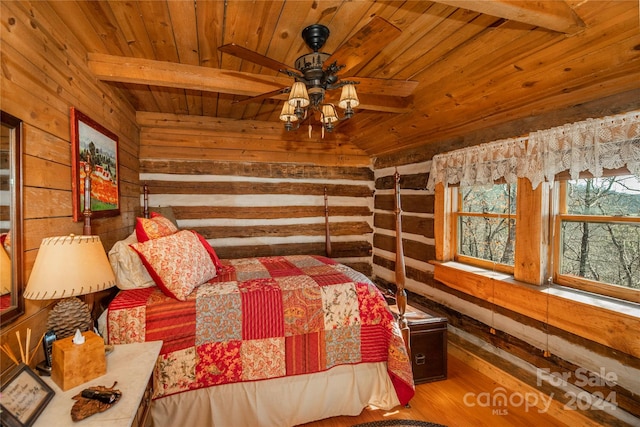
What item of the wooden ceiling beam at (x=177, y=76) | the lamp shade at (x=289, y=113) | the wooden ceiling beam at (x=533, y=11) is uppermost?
the wooden ceiling beam at (x=177, y=76)

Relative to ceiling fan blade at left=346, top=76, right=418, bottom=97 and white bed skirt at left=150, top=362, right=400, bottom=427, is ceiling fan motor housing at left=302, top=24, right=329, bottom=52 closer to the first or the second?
ceiling fan blade at left=346, top=76, right=418, bottom=97

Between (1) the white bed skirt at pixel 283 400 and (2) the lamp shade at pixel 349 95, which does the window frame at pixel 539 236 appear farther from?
(2) the lamp shade at pixel 349 95

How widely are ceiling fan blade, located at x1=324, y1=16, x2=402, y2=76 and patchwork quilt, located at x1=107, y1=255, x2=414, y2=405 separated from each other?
1415mm

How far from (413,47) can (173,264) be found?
208 centimetres

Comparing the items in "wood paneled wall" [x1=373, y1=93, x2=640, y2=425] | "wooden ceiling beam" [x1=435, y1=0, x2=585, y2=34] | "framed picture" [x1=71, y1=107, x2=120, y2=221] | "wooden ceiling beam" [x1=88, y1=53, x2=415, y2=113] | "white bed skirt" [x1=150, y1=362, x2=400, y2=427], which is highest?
"wooden ceiling beam" [x1=88, y1=53, x2=415, y2=113]

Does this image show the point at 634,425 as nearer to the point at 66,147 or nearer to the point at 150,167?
the point at 66,147

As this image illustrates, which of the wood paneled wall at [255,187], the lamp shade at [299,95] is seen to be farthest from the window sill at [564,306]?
the lamp shade at [299,95]

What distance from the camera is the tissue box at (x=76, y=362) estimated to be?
45.7 inches

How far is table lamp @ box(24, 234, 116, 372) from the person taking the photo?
3.90 feet

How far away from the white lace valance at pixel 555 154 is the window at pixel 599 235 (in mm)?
215

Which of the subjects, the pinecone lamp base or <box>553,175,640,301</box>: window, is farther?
<box>553,175,640,301</box>: window

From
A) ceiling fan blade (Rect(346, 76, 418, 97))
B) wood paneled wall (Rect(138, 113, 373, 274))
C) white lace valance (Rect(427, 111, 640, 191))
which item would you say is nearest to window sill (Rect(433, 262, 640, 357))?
white lace valance (Rect(427, 111, 640, 191))

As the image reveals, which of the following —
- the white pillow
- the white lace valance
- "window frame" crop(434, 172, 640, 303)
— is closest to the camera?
the white lace valance

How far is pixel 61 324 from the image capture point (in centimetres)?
133
